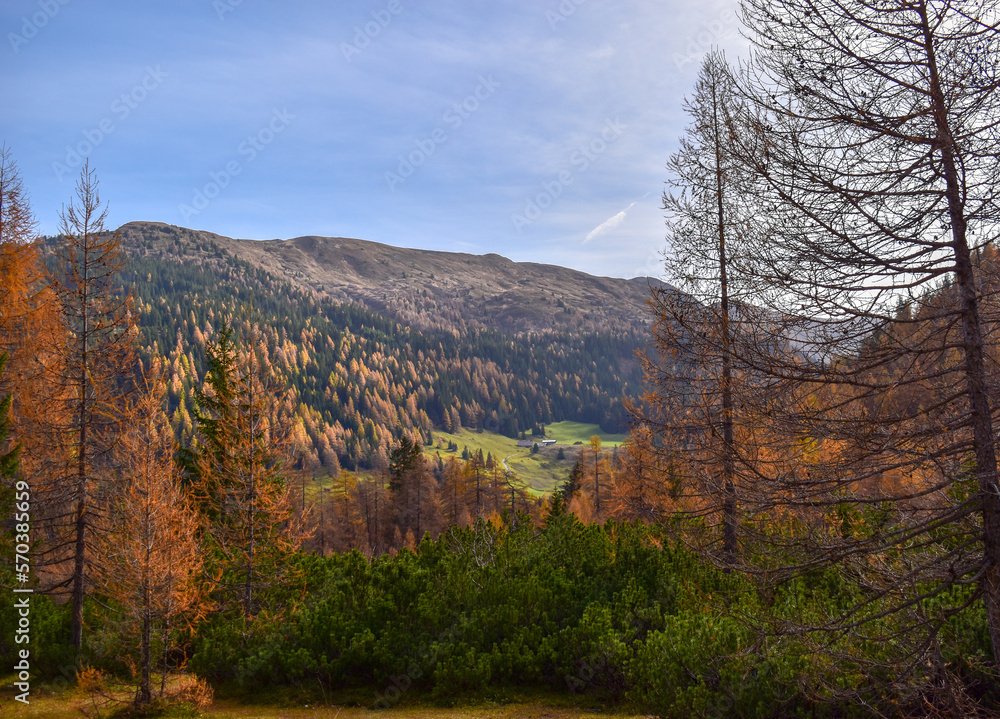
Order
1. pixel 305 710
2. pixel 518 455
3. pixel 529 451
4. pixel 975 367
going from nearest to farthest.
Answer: pixel 975 367 → pixel 305 710 → pixel 518 455 → pixel 529 451

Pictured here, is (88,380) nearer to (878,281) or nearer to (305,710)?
(305,710)

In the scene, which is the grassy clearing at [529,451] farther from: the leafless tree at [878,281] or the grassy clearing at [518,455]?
the leafless tree at [878,281]

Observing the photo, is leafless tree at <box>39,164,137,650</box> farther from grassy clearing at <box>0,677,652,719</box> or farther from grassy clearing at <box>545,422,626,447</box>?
grassy clearing at <box>545,422,626,447</box>

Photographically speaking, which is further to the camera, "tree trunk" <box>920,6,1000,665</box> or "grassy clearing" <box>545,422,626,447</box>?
"grassy clearing" <box>545,422,626,447</box>

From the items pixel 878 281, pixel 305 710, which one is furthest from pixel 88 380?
pixel 878 281

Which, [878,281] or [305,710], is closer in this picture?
[878,281]

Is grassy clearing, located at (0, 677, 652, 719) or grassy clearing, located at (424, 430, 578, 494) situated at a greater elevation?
grassy clearing, located at (0, 677, 652, 719)

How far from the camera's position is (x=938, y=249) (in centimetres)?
477

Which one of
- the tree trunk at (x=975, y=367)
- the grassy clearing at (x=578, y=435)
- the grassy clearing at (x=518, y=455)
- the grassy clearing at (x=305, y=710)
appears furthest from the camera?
the grassy clearing at (x=578, y=435)

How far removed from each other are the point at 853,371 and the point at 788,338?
617 millimetres

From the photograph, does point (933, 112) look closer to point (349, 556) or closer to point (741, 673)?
point (741, 673)

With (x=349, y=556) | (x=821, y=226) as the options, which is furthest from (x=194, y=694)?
(x=821, y=226)

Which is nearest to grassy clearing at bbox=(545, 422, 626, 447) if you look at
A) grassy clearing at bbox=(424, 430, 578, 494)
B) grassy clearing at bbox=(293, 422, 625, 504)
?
grassy clearing at bbox=(293, 422, 625, 504)

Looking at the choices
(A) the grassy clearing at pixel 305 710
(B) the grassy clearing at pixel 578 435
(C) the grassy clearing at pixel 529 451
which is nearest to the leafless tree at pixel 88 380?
(A) the grassy clearing at pixel 305 710
